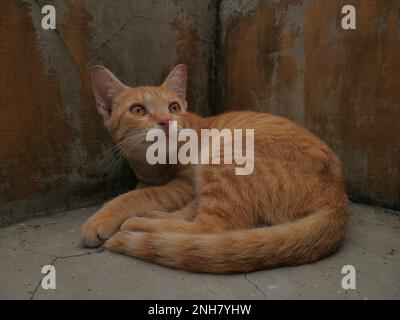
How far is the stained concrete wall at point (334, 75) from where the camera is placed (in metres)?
2.04

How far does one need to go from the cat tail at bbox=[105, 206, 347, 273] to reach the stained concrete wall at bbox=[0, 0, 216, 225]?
91 centimetres

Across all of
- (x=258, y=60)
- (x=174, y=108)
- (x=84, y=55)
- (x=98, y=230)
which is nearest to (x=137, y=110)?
(x=174, y=108)

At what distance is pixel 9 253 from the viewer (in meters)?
1.57

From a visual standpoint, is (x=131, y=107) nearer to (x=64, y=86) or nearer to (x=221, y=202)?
(x=64, y=86)

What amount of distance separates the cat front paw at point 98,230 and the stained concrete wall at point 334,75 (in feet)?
5.38

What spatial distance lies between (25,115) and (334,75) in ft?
6.76

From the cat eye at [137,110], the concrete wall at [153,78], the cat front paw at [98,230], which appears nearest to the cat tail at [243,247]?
the cat front paw at [98,230]

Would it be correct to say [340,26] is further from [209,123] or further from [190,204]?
[190,204]

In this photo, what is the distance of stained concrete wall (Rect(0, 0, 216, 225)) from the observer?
188 centimetres

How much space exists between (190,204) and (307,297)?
0.87 m

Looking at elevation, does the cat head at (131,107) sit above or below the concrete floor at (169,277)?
above

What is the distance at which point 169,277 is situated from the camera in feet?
4.33

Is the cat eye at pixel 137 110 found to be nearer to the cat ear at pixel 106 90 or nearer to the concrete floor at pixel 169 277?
the cat ear at pixel 106 90

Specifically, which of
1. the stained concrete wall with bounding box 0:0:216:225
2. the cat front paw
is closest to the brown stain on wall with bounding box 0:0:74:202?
the stained concrete wall with bounding box 0:0:216:225
